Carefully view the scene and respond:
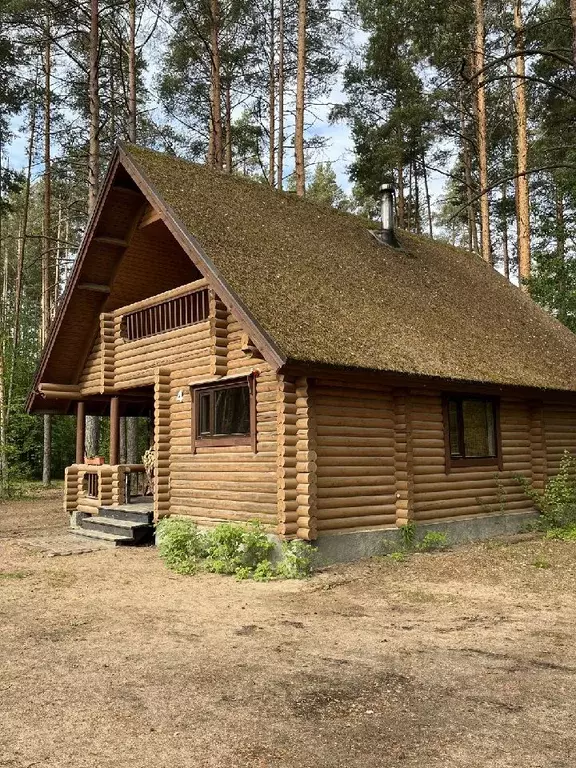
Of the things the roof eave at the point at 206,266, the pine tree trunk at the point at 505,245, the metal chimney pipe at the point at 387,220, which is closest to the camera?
the roof eave at the point at 206,266

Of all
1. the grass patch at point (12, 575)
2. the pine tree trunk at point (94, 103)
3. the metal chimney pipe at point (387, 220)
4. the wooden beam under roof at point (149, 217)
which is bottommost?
the grass patch at point (12, 575)

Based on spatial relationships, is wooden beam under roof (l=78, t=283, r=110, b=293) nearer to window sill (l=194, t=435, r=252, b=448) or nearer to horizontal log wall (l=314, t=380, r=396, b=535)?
window sill (l=194, t=435, r=252, b=448)

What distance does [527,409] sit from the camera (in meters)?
14.8

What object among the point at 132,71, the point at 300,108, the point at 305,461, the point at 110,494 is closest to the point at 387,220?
the point at 300,108

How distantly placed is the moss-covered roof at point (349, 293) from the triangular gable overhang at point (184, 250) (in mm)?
118

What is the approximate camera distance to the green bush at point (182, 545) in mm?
11328

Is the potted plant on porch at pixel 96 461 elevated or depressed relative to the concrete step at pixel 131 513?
elevated

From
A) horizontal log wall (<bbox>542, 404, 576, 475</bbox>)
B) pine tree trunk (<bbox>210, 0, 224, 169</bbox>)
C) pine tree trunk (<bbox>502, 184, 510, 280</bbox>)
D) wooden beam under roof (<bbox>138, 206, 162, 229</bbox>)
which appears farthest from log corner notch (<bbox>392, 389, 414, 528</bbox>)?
pine tree trunk (<bbox>502, 184, 510, 280</bbox>)

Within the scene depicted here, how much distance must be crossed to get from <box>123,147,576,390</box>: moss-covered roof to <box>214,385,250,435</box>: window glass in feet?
6.43

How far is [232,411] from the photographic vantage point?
1230 centimetres

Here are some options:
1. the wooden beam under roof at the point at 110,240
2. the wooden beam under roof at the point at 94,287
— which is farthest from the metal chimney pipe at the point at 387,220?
the wooden beam under roof at the point at 94,287

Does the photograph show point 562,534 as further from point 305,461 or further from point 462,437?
point 305,461

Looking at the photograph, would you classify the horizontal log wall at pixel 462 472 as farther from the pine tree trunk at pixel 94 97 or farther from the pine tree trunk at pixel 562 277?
the pine tree trunk at pixel 94 97

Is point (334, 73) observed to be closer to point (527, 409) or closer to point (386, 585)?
point (527, 409)
